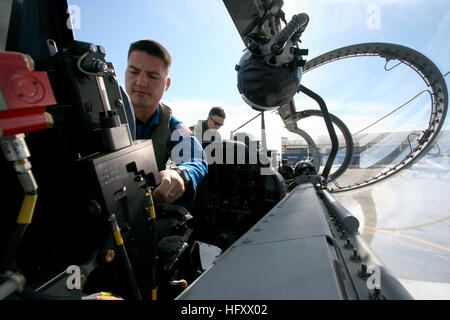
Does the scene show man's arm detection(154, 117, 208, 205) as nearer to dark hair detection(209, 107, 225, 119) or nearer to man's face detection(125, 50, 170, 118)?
man's face detection(125, 50, 170, 118)

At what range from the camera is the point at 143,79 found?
0.98 metres

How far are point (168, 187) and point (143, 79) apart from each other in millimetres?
652

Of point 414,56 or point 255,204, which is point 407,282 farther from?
point 414,56

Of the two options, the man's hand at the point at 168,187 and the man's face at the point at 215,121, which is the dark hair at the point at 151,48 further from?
the man's face at the point at 215,121

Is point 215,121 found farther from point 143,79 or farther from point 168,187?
point 168,187

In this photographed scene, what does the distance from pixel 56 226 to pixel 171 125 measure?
0.83m

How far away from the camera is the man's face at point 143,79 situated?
3.23 feet

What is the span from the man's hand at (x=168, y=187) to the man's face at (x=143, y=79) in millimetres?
506

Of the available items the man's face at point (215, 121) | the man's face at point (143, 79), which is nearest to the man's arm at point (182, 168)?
the man's face at point (143, 79)

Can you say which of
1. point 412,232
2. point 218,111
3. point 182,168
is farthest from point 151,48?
point 412,232

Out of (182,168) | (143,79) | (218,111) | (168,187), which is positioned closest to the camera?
(168,187)

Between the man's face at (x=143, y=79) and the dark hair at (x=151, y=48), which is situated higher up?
the dark hair at (x=151, y=48)

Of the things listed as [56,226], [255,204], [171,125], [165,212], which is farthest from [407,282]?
[56,226]
